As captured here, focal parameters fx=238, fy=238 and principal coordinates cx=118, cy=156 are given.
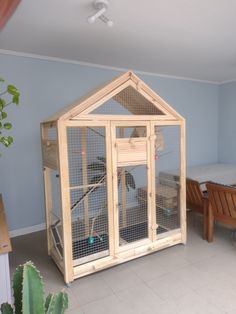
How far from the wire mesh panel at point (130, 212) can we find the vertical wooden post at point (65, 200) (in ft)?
2.10

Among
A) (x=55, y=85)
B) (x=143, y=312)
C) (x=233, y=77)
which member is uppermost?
(x=233, y=77)

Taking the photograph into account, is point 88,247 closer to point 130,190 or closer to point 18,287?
point 130,190

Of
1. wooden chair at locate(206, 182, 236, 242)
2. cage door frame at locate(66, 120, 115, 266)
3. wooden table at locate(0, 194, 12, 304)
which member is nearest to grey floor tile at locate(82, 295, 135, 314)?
cage door frame at locate(66, 120, 115, 266)

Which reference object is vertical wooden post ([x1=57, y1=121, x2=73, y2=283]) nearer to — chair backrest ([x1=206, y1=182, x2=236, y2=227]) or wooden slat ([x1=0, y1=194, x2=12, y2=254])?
wooden slat ([x1=0, y1=194, x2=12, y2=254])

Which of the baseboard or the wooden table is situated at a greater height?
the wooden table

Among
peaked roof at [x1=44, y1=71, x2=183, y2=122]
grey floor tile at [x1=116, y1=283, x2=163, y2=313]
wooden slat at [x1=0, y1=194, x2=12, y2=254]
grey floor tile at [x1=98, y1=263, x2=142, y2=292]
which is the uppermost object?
peaked roof at [x1=44, y1=71, x2=183, y2=122]

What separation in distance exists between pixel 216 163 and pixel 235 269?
10.8ft

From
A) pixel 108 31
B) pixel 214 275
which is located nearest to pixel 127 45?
pixel 108 31

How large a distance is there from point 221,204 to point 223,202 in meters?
0.05

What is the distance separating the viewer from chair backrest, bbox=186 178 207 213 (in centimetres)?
322

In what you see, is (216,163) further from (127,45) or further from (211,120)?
(127,45)

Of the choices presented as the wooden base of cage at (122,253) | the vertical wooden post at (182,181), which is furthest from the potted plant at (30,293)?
Answer: the vertical wooden post at (182,181)

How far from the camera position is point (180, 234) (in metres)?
3.03

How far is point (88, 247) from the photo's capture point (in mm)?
2578
